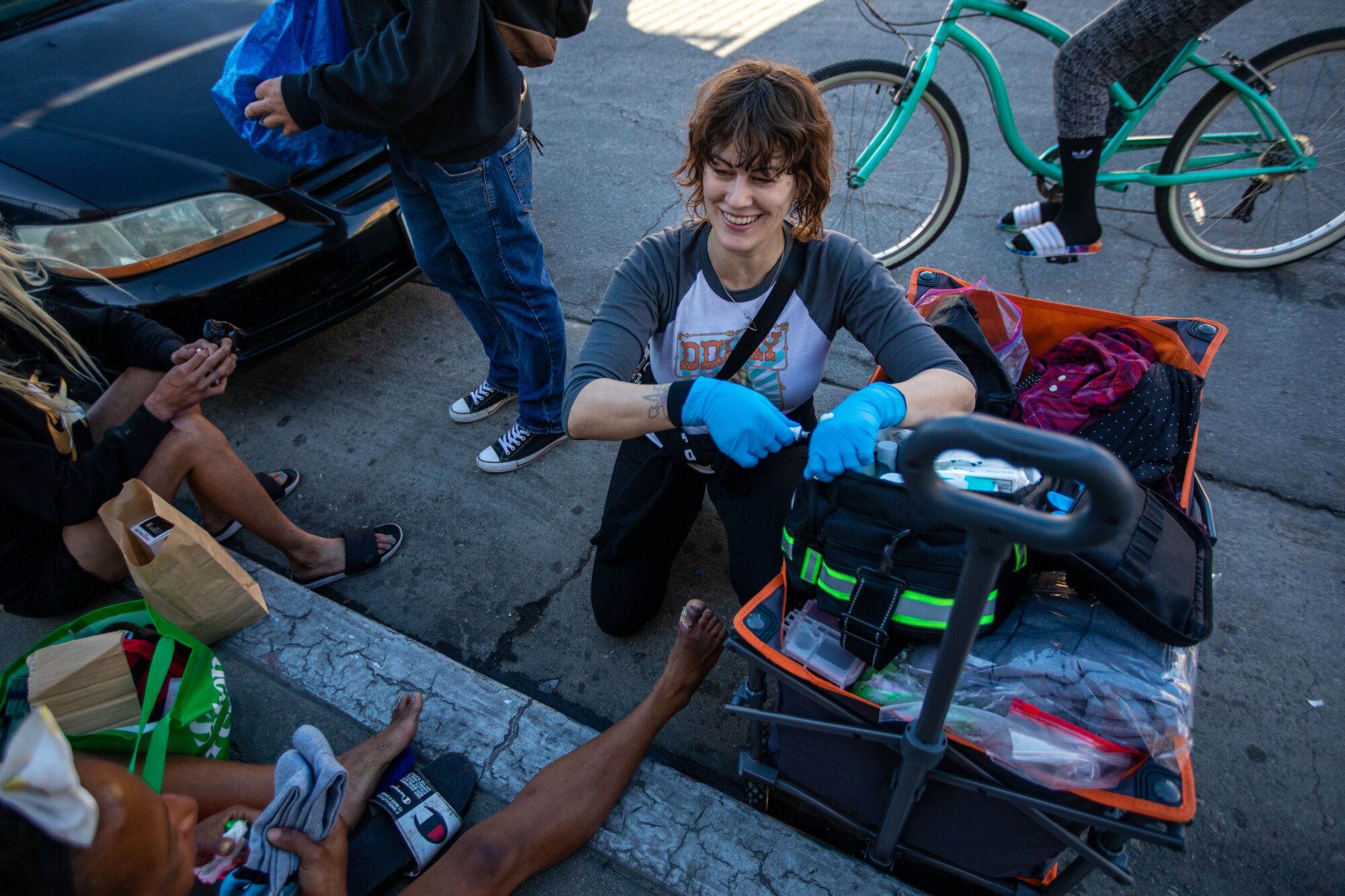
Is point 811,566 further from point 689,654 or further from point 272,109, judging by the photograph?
point 272,109

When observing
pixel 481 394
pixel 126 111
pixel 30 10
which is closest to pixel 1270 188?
pixel 481 394

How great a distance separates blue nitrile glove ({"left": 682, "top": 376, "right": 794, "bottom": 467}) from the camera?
5.33 feet

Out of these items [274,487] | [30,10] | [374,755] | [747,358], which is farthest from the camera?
[30,10]

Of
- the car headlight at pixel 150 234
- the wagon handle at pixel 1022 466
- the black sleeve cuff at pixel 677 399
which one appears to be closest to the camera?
the wagon handle at pixel 1022 466

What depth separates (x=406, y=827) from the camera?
1683 millimetres

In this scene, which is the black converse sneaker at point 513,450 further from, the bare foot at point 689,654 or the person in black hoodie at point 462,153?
the bare foot at point 689,654

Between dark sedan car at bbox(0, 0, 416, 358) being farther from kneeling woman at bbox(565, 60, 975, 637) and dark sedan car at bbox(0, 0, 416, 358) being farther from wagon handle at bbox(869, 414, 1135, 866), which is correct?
wagon handle at bbox(869, 414, 1135, 866)

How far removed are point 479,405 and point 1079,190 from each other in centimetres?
258

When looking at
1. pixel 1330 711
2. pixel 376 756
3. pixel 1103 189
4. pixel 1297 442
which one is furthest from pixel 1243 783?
pixel 1103 189

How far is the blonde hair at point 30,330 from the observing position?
1.94m

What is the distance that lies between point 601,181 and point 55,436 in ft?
9.43

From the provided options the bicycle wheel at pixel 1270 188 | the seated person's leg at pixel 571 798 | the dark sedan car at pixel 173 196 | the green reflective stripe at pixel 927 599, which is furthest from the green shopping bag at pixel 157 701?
the bicycle wheel at pixel 1270 188

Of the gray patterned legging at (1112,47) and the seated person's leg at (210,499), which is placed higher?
the gray patterned legging at (1112,47)

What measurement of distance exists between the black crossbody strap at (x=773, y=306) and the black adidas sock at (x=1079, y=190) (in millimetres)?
1767
